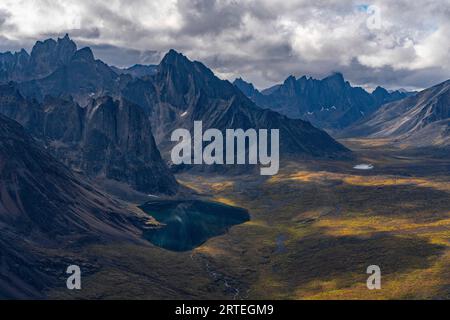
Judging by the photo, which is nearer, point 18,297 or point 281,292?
point 18,297

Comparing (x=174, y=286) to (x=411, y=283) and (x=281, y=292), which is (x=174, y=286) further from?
(x=411, y=283)
